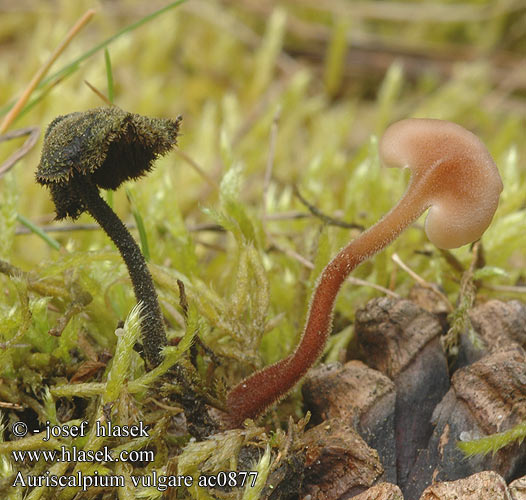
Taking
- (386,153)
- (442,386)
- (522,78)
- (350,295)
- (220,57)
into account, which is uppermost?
(522,78)

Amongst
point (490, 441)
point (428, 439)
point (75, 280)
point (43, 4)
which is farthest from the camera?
point (43, 4)

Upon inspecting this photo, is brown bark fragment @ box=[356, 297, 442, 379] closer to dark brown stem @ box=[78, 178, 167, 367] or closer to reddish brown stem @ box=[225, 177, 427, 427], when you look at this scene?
reddish brown stem @ box=[225, 177, 427, 427]

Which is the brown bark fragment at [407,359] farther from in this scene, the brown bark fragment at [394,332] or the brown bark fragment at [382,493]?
the brown bark fragment at [382,493]

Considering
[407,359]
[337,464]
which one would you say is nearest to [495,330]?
[407,359]

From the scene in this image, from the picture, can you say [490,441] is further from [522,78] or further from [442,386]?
[522,78]

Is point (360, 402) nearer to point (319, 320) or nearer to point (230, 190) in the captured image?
point (319, 320)

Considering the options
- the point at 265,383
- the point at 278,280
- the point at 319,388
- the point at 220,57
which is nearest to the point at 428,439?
the point at 319,388

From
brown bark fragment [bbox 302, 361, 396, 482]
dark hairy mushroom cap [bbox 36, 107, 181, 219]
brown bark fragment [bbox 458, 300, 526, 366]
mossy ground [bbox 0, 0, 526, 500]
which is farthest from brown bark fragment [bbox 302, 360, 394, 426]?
dark hairy mushroom cap [bbox 36, 107, 181, 219]

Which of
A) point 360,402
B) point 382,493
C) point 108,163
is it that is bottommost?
point 382,493
